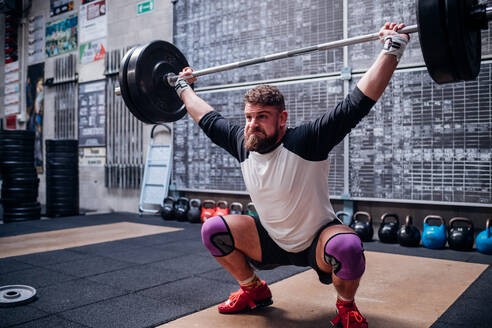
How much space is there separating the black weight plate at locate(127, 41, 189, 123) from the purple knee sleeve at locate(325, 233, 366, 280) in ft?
4.01

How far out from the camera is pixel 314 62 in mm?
3953

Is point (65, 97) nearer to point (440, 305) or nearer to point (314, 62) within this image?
point (314, 62)

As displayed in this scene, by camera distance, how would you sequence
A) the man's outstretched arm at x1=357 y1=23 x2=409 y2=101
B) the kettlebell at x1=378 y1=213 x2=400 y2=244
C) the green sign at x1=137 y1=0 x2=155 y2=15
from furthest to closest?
the green sign at x1=137 y1=0 x2=155 y2=15, the kettlebell at x1=378 y1=213 x2=400 y2=244, the man's outstretched arm at x1=357 y1=23 x2=409 y2=101

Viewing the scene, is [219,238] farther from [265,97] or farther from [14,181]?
[14,181]

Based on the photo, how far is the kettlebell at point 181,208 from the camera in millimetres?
4750

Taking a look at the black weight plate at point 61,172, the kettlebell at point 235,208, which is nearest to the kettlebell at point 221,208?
the kettlebell at point 235,208

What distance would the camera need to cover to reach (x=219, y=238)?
1.70 metres

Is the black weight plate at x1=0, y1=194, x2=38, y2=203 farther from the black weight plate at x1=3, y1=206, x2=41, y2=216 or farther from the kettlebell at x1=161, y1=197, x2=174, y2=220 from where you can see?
the kettlebell at x1=161, y1=197, x2=174, y2=220

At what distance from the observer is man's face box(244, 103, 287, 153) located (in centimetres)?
156

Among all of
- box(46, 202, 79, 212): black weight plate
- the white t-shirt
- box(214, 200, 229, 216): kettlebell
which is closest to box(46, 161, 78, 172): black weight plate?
box(46, 202, 79, 212): black weight plate

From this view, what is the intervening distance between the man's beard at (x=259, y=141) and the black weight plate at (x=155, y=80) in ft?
2.71

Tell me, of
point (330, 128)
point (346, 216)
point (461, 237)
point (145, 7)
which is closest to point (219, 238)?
point (330, 128)

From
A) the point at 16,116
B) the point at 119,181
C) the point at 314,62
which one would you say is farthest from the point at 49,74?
the point at 314,62

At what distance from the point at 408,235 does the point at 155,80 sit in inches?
91.1
